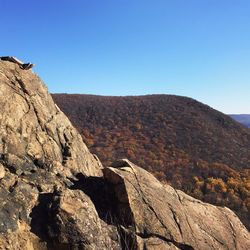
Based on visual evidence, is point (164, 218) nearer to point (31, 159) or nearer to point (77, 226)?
point (77, 226)

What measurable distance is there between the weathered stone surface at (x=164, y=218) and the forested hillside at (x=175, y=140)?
1975 centimetres

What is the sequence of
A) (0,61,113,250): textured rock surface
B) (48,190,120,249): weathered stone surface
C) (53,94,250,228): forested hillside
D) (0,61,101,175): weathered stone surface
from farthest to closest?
(53,94,250,228): forested hillside
(0,61,101,175): weathered stone surface
(48,190,120,249): weathered stone surface
(0,61,113,250): textured rock surface

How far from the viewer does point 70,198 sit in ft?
33.9

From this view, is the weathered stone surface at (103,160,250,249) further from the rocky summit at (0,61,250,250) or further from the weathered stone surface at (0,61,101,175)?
the weathered stone surface at (0,61,101,175)

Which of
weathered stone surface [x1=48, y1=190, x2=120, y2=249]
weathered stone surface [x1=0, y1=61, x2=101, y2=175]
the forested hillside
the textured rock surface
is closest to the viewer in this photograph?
the textured rock surface

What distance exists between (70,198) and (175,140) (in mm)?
52666

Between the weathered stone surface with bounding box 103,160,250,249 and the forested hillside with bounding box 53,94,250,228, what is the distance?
19.8 metres

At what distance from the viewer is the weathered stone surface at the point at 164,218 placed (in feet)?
37.4

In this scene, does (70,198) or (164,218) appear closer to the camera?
(70,198)

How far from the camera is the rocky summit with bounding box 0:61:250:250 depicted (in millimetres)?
9516

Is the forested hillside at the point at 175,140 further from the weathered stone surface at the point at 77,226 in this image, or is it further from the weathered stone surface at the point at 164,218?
the weathered stone surface at the point at 77,226

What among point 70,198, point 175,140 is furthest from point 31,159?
point 175,140

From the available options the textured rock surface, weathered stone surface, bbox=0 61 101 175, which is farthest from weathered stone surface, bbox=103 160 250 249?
weathered stone surface, bbox=0 61 101 175

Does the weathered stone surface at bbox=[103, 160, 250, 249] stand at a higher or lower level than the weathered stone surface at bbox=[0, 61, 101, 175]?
lower
